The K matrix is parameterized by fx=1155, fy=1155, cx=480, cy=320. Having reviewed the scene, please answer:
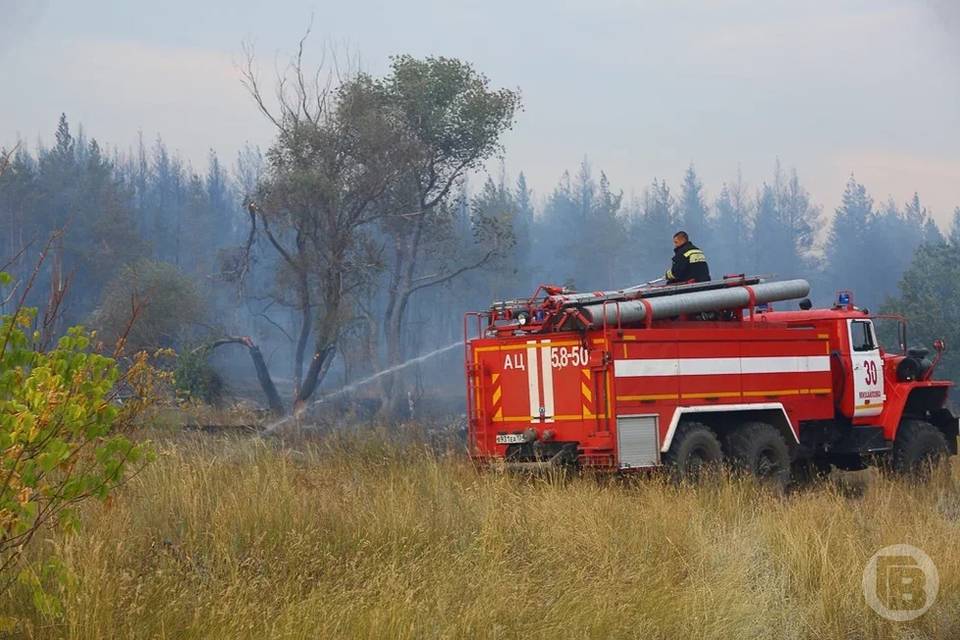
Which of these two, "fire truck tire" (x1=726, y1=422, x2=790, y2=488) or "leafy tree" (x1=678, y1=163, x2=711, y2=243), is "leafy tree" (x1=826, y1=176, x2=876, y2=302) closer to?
"leafy tree" (x1=678, y1=163, x2=711, y2=243)

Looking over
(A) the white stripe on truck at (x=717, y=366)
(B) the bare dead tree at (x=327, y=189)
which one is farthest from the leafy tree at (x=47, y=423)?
(B) the bare dead tree at (x=327, y=189)

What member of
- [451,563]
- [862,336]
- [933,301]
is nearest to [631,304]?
[862,336]

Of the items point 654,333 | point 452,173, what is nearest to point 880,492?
point 654,333

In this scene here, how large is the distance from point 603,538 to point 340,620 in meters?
2.91

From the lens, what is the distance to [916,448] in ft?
51.6

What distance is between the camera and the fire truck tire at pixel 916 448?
15.7 meters

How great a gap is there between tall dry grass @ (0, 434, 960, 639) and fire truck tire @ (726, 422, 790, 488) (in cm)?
281

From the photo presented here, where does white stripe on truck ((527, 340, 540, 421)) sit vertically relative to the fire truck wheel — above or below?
above

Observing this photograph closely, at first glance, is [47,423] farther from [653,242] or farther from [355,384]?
[653,242]

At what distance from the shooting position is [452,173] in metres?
44.4

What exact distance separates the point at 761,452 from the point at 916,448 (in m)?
3.35

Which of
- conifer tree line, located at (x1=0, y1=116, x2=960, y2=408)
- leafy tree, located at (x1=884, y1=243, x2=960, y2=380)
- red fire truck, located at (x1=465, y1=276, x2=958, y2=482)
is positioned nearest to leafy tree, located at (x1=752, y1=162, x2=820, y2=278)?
conifer tree line, located at (x1=0, y1=116, x2=960, y2=408)

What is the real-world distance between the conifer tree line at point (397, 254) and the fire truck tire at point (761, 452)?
726cm

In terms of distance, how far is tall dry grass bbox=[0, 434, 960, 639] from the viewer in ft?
19.3
